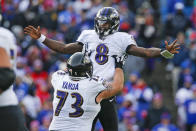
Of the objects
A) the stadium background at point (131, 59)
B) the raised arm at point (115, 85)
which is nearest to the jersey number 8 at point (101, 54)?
the raised arm at point (115, 85)

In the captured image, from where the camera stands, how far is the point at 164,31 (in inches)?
682

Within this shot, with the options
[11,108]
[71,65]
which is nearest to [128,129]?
[71,65]

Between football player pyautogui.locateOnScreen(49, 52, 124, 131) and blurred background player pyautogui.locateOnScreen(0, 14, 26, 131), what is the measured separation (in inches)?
31.1

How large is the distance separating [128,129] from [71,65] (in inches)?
269

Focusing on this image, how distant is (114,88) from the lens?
6922mm

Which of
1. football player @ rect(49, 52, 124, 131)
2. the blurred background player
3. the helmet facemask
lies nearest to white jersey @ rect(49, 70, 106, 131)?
football player @ rect(49, 52, 124, 131)

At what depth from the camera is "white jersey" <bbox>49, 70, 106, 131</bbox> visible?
6547 millimetres

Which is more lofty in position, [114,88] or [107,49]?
[107,49]

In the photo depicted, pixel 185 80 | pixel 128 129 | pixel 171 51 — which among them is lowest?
pixel 128 129

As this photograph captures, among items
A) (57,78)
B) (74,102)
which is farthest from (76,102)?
(57,78)

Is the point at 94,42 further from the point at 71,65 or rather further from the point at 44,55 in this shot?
the point at 44,55

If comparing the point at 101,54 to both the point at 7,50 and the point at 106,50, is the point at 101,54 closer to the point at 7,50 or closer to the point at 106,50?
the point at 106,50

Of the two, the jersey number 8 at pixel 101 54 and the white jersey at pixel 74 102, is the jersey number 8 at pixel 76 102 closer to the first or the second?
the white jersey at pixel 74 102

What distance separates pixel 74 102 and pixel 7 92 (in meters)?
1.06
